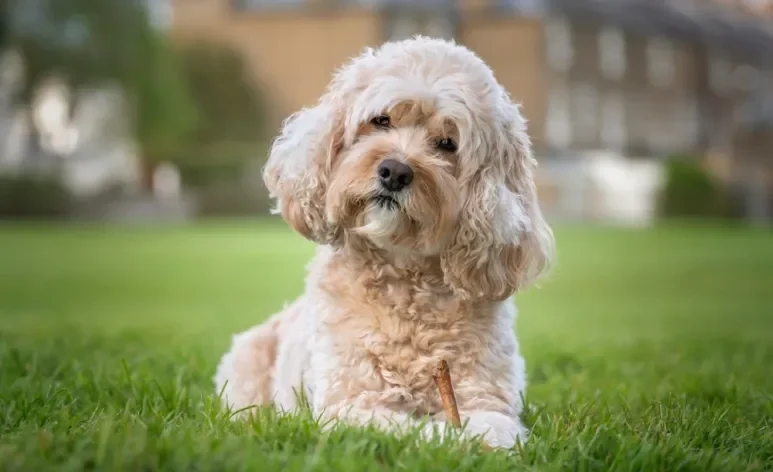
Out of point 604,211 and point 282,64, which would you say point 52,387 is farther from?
point 282,64

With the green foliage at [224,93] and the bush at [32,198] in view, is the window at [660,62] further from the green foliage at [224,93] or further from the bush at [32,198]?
the bush at [32,198]

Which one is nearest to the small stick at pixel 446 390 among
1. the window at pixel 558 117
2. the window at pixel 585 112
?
the window at pixel 558 117

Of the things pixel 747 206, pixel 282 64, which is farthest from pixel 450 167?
pixel 282 64

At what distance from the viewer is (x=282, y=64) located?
42.5 metres

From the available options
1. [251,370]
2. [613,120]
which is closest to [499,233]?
[251,370]

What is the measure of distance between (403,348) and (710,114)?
4361 cm

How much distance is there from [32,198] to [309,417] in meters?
29.6

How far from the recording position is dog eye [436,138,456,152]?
3883 millimetres

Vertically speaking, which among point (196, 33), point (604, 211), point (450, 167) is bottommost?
point (604, 211)

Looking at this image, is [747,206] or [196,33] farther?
[196,33]

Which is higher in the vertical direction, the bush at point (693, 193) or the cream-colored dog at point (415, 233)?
the cream-colored dog at point (415, 233)

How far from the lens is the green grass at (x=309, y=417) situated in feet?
10.2

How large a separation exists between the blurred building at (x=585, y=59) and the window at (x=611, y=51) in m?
0.05

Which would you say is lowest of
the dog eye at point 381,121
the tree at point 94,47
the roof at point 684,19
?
the dog eye at point 381,121
